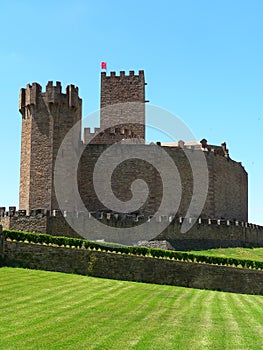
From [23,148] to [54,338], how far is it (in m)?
34.7

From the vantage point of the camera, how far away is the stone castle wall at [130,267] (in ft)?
97.4

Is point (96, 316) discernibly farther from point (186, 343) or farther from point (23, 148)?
point (23, 148)

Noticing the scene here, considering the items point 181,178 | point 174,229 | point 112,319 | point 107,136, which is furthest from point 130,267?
point 107,136

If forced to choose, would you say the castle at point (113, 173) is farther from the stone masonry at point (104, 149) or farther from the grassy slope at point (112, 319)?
the grassy slope at point (112, 319)

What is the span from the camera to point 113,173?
165 ft

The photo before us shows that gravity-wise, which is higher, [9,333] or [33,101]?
[33,101]

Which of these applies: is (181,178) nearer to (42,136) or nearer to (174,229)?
(174,229)

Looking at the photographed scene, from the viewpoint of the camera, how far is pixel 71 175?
1799 inches

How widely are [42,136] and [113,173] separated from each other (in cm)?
822

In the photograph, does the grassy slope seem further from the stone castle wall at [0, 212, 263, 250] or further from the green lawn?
the green lawn

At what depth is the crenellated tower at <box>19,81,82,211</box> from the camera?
44312 millimetres

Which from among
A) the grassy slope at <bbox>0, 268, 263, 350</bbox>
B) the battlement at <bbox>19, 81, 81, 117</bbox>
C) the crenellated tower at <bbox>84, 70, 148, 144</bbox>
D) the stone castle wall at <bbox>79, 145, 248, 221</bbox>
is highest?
the crenellated tower at <bbox>84, 70, 148, 144</bbox>

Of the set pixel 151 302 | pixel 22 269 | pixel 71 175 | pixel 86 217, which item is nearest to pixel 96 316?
pixel 151 302

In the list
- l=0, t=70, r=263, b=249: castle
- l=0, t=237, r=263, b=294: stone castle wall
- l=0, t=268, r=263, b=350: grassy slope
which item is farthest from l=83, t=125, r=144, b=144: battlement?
l=0, t=268, r=263, b=350: grassy slope
